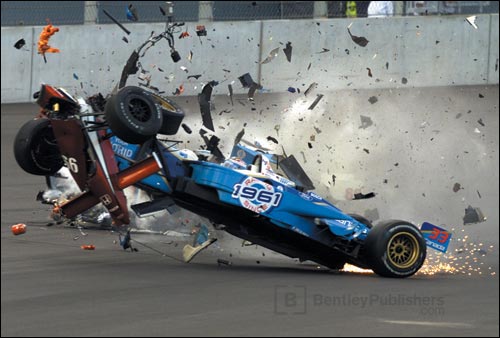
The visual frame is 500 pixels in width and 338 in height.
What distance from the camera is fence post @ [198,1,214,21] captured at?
21.7 meters

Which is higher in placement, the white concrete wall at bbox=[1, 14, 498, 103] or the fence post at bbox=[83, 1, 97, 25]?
the fence post at bbox=[83, 1, 97, 25]

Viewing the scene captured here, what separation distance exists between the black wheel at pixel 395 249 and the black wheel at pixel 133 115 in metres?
2.40

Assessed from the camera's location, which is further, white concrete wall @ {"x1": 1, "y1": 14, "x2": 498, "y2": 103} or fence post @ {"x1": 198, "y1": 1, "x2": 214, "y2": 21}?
fence post @ {"x1": 198, "y1": 1, "x2": 214, "y2": 21}

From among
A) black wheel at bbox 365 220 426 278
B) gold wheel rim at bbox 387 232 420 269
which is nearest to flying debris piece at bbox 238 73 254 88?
black wheel at bbox 365 220 426 278

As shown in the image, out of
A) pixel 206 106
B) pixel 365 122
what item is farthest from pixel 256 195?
pixel 365 122

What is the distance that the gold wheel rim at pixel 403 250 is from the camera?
10719 mm

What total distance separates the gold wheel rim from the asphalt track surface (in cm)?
23

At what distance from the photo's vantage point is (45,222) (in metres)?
13.4

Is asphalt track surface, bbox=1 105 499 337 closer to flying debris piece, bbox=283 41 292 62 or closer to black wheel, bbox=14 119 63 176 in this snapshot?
black wheel, bbox=14 119 63 176

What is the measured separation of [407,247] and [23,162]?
3.90 m

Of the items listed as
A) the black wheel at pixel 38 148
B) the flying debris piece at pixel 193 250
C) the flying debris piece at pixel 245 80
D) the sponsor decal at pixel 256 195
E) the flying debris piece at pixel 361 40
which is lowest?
the flying debris piece at pixel 193 250

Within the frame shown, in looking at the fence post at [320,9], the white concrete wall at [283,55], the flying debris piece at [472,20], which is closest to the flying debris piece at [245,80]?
the white concrete wall at [283,55]

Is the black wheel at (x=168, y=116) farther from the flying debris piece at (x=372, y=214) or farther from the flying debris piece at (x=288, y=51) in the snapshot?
the flying debris piece at (x=288, y=51)

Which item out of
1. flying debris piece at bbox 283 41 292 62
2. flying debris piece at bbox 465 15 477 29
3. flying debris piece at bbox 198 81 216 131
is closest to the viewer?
flying debris piece at bbox 198 81 216 131
